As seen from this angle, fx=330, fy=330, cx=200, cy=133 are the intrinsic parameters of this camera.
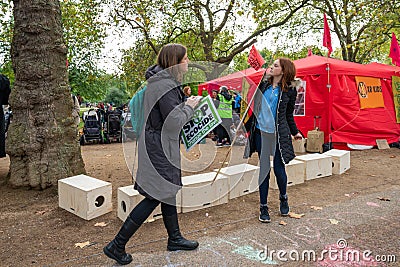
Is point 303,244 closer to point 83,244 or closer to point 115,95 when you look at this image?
point 83,244

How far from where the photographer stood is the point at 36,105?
4570mm

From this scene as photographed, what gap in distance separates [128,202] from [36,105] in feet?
7.05

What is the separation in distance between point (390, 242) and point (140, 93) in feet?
8.65

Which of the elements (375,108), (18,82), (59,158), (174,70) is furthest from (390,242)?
(375,108)

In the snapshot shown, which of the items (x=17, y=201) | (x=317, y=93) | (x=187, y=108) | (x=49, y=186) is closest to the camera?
(x=187, y=108)

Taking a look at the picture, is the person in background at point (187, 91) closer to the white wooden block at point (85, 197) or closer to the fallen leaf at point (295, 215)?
the white wooden block at point (85, 197)

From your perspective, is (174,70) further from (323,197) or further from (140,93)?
(323,197)

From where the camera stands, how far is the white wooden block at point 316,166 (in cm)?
546

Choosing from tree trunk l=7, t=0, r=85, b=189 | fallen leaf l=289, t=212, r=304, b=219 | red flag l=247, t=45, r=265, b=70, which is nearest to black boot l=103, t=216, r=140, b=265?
fallen leaf l=289, t=212, r=304, b=219

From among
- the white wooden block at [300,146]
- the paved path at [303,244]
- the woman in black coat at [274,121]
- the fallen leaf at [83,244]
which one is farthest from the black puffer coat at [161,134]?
the white wooden block at [300,146]

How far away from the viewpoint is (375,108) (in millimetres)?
9258

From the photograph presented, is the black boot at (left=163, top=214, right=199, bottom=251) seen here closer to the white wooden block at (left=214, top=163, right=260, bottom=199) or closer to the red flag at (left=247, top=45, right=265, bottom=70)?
the white wooden block at (left=214, top=163, right=260, bottom=199)

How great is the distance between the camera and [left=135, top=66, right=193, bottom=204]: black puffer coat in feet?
8.03

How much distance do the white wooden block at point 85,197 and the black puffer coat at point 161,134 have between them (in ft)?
4.37
